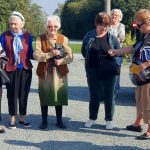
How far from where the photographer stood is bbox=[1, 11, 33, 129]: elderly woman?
265 inches

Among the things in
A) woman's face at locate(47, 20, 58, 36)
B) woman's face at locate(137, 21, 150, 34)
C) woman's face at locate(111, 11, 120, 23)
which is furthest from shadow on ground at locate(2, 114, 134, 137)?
woman's face at locate(111, 11, 120, 23)

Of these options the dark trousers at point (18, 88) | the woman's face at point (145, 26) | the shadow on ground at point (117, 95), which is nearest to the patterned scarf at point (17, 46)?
the dark trousers at point (18, 88)

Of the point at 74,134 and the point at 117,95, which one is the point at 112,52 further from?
the point at 117,95

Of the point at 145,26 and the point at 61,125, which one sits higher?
the point at 145,26

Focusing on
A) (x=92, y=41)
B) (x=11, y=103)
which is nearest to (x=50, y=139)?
(x=11, y=103)

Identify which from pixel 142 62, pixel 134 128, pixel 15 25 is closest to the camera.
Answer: pixel 142 62

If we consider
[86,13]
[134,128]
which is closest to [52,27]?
[134,128]

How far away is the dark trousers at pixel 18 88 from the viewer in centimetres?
684

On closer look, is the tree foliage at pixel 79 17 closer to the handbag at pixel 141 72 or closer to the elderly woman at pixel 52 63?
the elderly woman at pixel 52 63

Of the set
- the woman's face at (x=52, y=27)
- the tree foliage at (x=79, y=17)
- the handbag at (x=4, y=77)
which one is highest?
the woman's face at (x=52, y=27)

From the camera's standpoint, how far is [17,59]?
22.2ft

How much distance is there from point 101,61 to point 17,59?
1256mm

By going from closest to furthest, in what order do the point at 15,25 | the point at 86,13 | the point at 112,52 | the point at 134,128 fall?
the point at 112,52 < the point at 15,25 < the point at 134,128 < the point at 86,13

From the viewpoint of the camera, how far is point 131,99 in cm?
948
